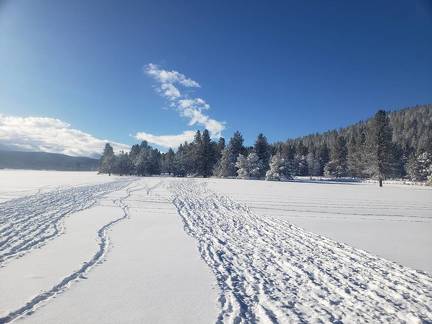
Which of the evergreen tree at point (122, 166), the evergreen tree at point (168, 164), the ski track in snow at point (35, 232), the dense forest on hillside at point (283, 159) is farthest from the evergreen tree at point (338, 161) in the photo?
the ski track in snow at point (35, 232)

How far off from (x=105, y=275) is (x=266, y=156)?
60005 mm

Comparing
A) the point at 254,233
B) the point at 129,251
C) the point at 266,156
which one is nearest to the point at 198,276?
the point at 129,251

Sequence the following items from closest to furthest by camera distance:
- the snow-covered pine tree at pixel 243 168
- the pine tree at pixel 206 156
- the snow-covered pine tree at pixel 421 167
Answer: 1. the snow-covered pine tree at pixel 243 168
2. the snow-covered pine tree at pixel 421 167
3. the pine tree at pixel 206 156

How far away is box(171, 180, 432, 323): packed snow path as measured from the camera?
4.27 m

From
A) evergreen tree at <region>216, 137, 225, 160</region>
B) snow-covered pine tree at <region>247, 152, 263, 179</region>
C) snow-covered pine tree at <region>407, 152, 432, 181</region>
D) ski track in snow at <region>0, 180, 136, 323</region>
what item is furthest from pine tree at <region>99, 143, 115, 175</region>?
snow-covered pine tree at <region>407, 152, 432, 181</region>

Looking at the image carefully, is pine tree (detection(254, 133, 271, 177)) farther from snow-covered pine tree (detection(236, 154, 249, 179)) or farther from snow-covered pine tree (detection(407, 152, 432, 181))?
snow-covered pine tree (detection(407, 152, 432, 181))

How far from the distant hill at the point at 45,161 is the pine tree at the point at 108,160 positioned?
102 m

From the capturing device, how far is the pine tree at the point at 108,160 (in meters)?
77.7

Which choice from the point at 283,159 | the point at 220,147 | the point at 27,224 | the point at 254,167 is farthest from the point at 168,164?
the point at 27,224

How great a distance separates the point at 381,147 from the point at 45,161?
202421 millimetres

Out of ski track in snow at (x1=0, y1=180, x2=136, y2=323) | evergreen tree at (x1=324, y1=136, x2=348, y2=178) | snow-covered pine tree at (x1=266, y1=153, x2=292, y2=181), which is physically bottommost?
ski track in snow at (x1=0, y1=180, x2=136, y2=323)

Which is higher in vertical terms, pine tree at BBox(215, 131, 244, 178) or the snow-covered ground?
pine tree at BBox(215, 131, 244, 178)

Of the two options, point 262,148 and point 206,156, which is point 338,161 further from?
point 206,156

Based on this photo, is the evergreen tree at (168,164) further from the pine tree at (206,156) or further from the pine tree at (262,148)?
the pine tree at (262,148)
